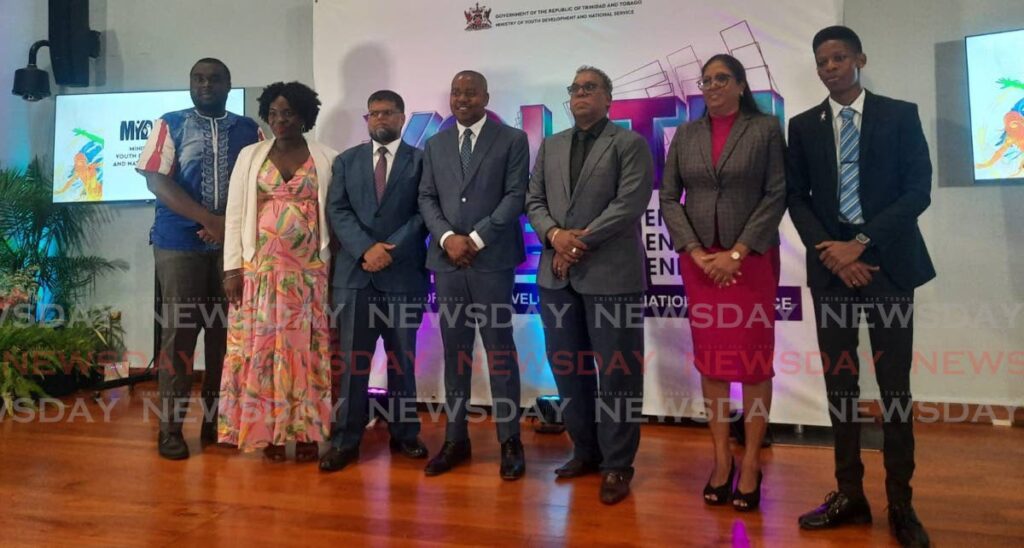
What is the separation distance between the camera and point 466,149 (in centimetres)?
294

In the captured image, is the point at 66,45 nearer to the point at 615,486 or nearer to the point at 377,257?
the point at 377,257

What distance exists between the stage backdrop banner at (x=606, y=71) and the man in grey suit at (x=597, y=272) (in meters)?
1.05

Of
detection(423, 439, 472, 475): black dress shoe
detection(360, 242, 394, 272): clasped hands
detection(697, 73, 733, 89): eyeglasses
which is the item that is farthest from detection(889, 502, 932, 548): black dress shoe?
detection(360, 242, 394, 272): clasped hands

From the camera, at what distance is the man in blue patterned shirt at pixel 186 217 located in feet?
10.3

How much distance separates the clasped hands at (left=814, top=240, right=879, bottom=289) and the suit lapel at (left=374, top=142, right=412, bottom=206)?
1.83m

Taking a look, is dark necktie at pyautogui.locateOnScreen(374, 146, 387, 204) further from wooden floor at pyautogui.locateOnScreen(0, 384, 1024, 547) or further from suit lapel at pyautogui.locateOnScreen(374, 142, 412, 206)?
wooden floor at pyautogui.locateOnScreen(0, 384, 1024, 547)

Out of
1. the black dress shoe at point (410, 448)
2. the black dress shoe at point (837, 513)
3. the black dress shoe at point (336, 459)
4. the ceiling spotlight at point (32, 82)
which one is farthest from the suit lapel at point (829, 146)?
the ceiling spotlight at point (32, 82)

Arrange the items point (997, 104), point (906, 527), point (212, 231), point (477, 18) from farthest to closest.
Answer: point (477, 18), point (997, 104), point (212, 231), point (906, 527)

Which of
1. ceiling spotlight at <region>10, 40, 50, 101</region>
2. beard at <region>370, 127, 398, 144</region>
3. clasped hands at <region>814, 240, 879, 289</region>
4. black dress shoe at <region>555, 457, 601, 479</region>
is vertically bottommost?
black dress shoe at <region>555, 457, 601, 479</region>

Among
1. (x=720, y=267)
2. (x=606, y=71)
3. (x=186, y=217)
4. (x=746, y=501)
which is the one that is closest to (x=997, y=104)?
(x=606, y=71)

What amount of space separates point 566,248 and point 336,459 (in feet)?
4.61

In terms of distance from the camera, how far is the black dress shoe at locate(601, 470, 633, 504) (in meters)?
2.46

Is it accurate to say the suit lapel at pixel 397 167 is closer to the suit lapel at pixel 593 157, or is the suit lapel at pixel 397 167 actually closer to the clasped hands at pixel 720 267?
the suit lapel at pixel 593 157

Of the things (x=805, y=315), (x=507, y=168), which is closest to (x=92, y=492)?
(x=507, y=168)
